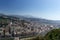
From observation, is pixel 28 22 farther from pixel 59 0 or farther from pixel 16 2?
pixel 59 0

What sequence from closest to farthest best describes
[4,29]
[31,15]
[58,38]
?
[58,38] → [4,29] → [31,15]

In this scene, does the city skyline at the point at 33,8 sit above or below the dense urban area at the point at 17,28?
above

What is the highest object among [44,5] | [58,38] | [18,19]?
[44,5]

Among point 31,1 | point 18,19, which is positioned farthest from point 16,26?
point 31,1

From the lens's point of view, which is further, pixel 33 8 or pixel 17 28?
pixel 33 8

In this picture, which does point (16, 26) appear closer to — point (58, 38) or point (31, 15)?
point (31, 15)

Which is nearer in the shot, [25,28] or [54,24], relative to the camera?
[25,28]

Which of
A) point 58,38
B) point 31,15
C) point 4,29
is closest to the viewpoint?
point 58,38

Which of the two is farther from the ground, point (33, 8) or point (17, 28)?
point (33, 8)

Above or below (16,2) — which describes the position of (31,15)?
below

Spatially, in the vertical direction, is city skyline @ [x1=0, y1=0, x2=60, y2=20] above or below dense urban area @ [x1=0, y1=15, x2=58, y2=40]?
above
